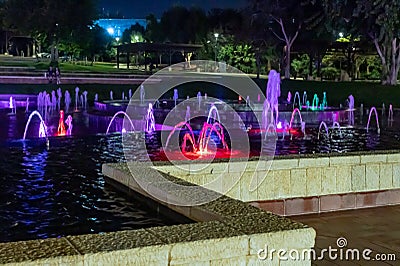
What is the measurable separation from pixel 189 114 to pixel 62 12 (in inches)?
1215

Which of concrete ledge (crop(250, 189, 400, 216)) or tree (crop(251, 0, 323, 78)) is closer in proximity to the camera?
concrete ledge (crop(250, 189, 400, 216))

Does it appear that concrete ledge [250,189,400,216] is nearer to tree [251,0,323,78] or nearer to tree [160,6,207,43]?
tree [251,0,323,78]

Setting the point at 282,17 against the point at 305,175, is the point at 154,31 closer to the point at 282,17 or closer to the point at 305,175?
the point at 282,17

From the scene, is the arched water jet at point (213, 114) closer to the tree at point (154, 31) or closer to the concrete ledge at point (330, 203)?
the concrete ledge at point (330, 203)

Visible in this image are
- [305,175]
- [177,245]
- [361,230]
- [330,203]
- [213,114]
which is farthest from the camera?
[213,114]

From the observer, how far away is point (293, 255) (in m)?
3.76

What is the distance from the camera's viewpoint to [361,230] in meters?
5.89

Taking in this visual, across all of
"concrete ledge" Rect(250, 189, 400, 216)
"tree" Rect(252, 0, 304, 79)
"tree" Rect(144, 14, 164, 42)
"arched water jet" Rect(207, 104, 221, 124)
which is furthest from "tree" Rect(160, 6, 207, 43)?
"concrete ledge" Rect(250, 189, 400, 216)

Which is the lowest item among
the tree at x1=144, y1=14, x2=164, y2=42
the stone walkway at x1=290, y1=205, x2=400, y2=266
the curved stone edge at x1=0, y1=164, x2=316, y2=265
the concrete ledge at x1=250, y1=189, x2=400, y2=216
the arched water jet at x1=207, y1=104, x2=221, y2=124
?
the stone walkway at x1=290, y1=205, x2=400, y2=266

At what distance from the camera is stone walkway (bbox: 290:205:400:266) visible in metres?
5.29

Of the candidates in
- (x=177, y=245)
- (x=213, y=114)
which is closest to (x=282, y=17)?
(x=213, y=114)

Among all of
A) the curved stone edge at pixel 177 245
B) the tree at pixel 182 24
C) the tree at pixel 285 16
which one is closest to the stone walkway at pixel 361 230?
the curved stone edge at pixel 177 245

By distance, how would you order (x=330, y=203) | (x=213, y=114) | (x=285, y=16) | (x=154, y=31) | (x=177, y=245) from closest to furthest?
(x=177, y=245) → (x=330, y=203) → (x=213, y=114) → (x=285, y=16) → (x=154, y=31)

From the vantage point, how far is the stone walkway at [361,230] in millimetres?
5289
